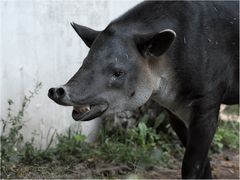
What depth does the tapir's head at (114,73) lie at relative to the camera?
15.9 ft

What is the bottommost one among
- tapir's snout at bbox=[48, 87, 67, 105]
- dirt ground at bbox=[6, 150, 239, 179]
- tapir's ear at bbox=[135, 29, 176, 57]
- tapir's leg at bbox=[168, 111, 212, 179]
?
dirt ground at bbox=[6, 150, 239, 179]

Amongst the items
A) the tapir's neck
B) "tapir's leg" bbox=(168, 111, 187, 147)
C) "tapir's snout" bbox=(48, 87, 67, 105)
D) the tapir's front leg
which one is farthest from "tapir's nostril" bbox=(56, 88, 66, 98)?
"tapir's leg" bbox=(168, 111, 187, 147)

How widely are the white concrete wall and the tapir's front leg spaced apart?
5.91ft

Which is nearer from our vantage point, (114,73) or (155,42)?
(114,73)

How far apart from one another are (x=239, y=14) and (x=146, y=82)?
119 centimetres

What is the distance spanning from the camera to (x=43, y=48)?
6879 millimetres

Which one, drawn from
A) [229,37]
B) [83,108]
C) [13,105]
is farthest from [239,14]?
[13,105]

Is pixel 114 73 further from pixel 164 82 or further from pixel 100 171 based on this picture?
pixel 100 171

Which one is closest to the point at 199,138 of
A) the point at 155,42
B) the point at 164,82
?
the point at 164,82

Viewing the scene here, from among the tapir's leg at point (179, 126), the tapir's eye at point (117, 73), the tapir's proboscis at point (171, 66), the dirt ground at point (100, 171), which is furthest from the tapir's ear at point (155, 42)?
the dirt ground at point (100, 171)

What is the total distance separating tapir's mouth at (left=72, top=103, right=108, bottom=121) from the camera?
194 inches

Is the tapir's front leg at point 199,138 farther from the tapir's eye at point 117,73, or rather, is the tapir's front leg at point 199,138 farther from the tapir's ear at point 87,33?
the tapir's ear at point 87,33

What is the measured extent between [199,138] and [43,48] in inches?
80.1

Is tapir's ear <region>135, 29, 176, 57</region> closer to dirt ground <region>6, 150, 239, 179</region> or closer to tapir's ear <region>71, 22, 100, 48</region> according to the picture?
tapir's ear <region>71, 22, 100, 48</region>
